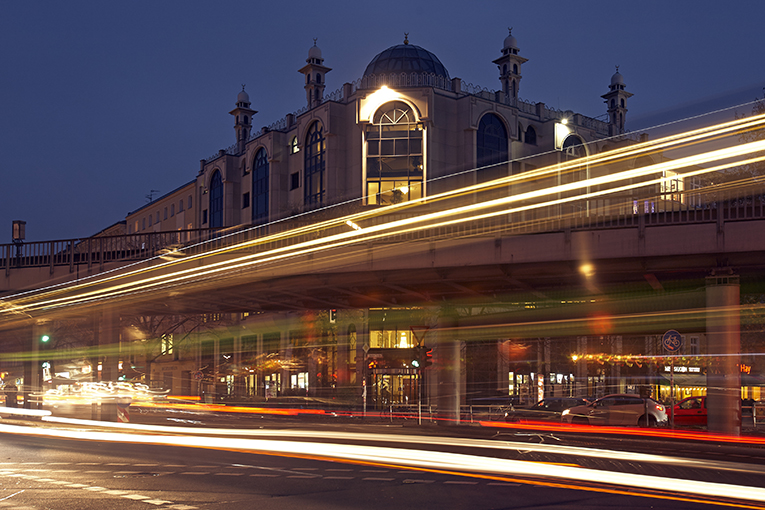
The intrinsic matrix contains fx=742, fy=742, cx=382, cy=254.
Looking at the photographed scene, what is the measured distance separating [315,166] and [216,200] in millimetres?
20336

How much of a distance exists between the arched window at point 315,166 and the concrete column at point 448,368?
2634 centimetres

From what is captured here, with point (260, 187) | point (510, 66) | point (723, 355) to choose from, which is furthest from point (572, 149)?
point (723, 355)

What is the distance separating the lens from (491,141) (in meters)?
58.8

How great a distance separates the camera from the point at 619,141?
71312 millimetres

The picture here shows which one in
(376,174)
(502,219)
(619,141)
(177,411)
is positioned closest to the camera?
(502,219)

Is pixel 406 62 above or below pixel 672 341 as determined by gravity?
above

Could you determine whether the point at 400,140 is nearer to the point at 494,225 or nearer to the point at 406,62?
the point at 406,62

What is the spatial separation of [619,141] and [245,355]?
133 ft

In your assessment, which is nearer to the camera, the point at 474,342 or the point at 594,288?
the point at 594,288

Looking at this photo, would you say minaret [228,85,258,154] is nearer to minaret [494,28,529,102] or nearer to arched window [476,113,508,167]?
minaret [494,28,529,102]

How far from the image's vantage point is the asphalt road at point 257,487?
34.1 feet

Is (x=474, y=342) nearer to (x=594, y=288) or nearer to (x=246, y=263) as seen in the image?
(x=594, y=288)

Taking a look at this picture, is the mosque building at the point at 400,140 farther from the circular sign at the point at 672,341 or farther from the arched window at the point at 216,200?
the circular sign at the point at 672,341

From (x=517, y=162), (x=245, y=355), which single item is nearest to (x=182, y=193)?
(x=245, y=355)
